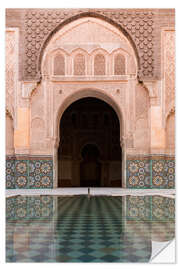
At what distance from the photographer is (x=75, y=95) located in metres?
8.34

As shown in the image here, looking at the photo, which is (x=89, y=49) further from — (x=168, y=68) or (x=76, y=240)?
(x=76, y=240)

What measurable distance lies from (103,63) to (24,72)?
5.70 feet

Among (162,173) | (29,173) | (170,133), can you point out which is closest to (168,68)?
(170,133)

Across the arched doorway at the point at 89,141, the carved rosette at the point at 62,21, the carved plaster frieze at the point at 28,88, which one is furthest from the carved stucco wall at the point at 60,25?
the arched doorway at the point at 89,141

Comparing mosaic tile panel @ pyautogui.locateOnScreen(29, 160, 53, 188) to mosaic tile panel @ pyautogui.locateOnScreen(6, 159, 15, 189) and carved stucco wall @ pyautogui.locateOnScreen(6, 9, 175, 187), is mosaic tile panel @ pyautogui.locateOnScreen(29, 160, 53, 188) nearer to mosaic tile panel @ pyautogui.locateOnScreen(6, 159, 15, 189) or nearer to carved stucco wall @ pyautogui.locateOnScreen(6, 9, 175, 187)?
carved stucco wall @ pyautogui.locateOnScreen(6, 9, 175, 187)

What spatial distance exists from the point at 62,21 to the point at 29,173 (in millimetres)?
3353

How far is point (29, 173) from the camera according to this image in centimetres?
781

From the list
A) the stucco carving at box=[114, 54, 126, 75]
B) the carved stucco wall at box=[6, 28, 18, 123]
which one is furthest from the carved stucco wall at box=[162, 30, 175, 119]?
the carved stucco wall at box=[6, 28, 18, 123]

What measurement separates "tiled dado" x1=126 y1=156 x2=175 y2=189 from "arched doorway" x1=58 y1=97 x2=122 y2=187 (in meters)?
3.26

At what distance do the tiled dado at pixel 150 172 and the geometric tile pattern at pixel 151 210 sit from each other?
6.85ft

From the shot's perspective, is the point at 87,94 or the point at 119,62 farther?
the point at 87,94
